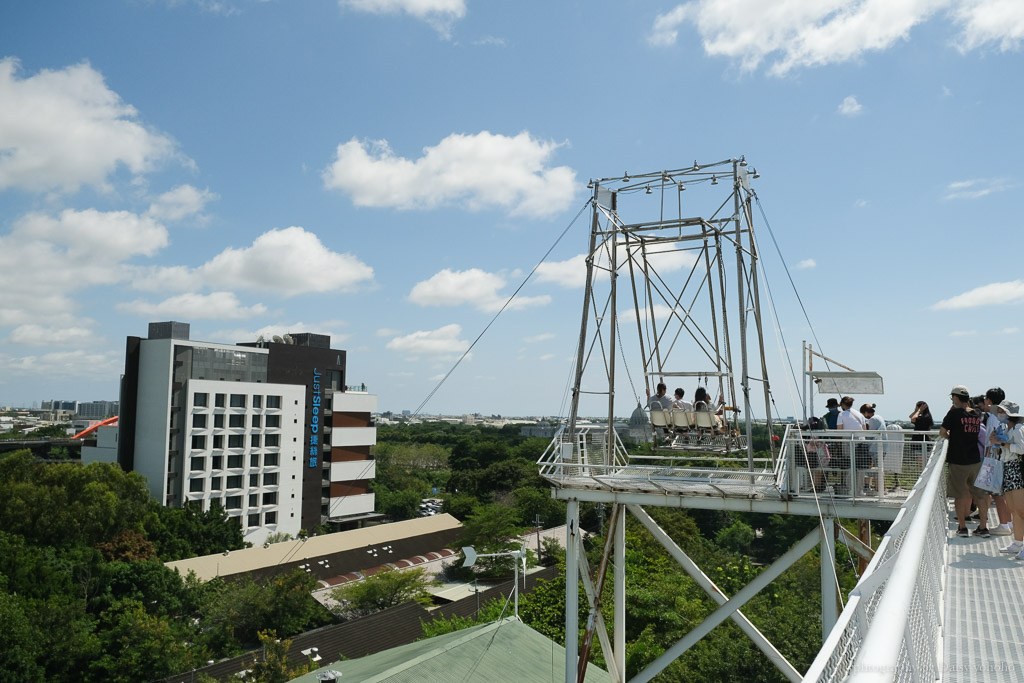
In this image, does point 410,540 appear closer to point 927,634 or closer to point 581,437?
point 581,437

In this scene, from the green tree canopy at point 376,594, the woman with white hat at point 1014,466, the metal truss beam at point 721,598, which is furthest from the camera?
the green tree canopy at point 376,594

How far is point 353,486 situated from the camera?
62656 mm

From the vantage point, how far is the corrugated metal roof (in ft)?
135

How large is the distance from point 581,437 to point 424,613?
24559mm

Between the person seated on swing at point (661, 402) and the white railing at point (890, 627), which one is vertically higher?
the person seated on swing at point (661, 402)

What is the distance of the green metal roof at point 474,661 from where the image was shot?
53.9 ft

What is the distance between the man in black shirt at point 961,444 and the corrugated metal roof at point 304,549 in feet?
120

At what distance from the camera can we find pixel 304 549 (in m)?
47.4

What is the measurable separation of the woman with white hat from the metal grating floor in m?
0.26

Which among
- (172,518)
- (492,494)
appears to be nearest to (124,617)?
(172,518)

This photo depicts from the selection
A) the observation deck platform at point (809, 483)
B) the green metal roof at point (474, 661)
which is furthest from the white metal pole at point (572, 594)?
the green metal roof at point (474, 661)

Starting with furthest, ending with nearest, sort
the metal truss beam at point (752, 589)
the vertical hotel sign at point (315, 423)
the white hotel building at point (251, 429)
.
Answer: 1. the vertical hotel sign at point (315, 423)
2. the white hotel building at point (251, 429)
3. the metal truss beam at point (752, 589)

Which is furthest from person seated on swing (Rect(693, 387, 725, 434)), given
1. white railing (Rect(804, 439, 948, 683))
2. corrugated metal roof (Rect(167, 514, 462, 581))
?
corrugated metal roof (Rect(167, 514, 462, 581))

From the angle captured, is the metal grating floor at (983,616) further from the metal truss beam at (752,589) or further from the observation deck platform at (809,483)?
the metal truss beam at (752,589)
